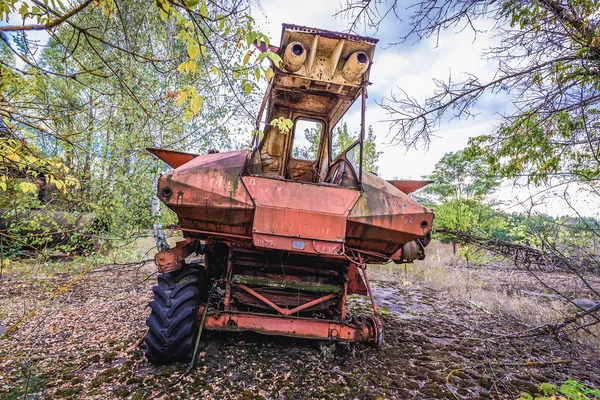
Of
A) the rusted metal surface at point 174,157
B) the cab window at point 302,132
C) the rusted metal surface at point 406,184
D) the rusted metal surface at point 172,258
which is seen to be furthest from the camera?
the cab window at point 302,132

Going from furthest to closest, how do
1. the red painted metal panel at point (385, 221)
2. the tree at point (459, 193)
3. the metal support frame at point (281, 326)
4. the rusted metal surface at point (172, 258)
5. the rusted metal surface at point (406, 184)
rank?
1. the tree at point (459, 193)
2. the rusted metal surface at point (406, 184)
3. the rusted metal surface at point (172, 258)
4. the metal support frame at point (281, 326)
5. the red painted metal panel at point (385, 221)

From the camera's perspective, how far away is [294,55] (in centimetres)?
322

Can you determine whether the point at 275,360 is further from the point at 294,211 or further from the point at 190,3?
the point at 190,3

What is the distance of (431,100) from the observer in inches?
171

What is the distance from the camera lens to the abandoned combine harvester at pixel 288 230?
2898 mm

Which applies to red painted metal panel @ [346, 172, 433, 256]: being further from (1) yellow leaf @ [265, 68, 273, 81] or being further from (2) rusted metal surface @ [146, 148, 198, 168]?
(2) rusted metal surface @ [146, 148, 198, 168]

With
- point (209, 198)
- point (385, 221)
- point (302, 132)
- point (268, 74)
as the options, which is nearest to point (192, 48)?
point (268, 74)

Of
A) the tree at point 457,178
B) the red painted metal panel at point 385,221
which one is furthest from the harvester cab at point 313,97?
the tree at point 457,178

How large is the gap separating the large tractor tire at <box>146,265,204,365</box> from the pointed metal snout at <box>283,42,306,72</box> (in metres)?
2.74

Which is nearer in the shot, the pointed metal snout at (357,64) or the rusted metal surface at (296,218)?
the rusted metal surface at (296,218)

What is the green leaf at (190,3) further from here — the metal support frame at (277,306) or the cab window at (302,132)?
the cab window at (302,132)

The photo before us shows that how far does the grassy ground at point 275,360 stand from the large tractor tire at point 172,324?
0.55ft

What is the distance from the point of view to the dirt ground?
8.88 feet

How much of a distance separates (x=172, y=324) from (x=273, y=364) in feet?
3.95
